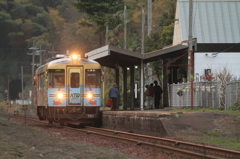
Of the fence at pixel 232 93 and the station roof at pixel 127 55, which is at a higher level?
the station roof at pixel 127 55

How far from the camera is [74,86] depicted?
21453mm

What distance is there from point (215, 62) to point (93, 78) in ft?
42.5

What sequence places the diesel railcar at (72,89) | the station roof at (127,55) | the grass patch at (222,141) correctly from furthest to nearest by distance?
the station roof at (127,55) → the diesel railcar at (72,89) → the grass patch at (222,141)

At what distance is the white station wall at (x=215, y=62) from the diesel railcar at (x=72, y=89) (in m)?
11.8

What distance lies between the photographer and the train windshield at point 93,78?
21719 mm

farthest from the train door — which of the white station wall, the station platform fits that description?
the white station wall

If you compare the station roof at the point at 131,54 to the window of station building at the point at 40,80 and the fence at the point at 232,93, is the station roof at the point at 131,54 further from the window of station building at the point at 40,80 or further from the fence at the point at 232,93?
the fence at the point at 232,93

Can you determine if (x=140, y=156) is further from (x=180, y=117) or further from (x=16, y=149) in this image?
(x=180, y=117)

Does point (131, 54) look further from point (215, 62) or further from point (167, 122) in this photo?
point (167, 122)

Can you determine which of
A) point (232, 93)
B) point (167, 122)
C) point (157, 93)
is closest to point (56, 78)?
point (167, 122)

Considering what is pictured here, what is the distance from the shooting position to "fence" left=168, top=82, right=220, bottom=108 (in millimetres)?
23172

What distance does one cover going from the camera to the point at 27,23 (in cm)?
11888

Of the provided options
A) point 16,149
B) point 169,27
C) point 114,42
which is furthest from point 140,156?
point 114,42

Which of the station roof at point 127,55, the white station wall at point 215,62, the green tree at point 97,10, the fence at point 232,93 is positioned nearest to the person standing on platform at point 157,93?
the station roof at point 127,55
